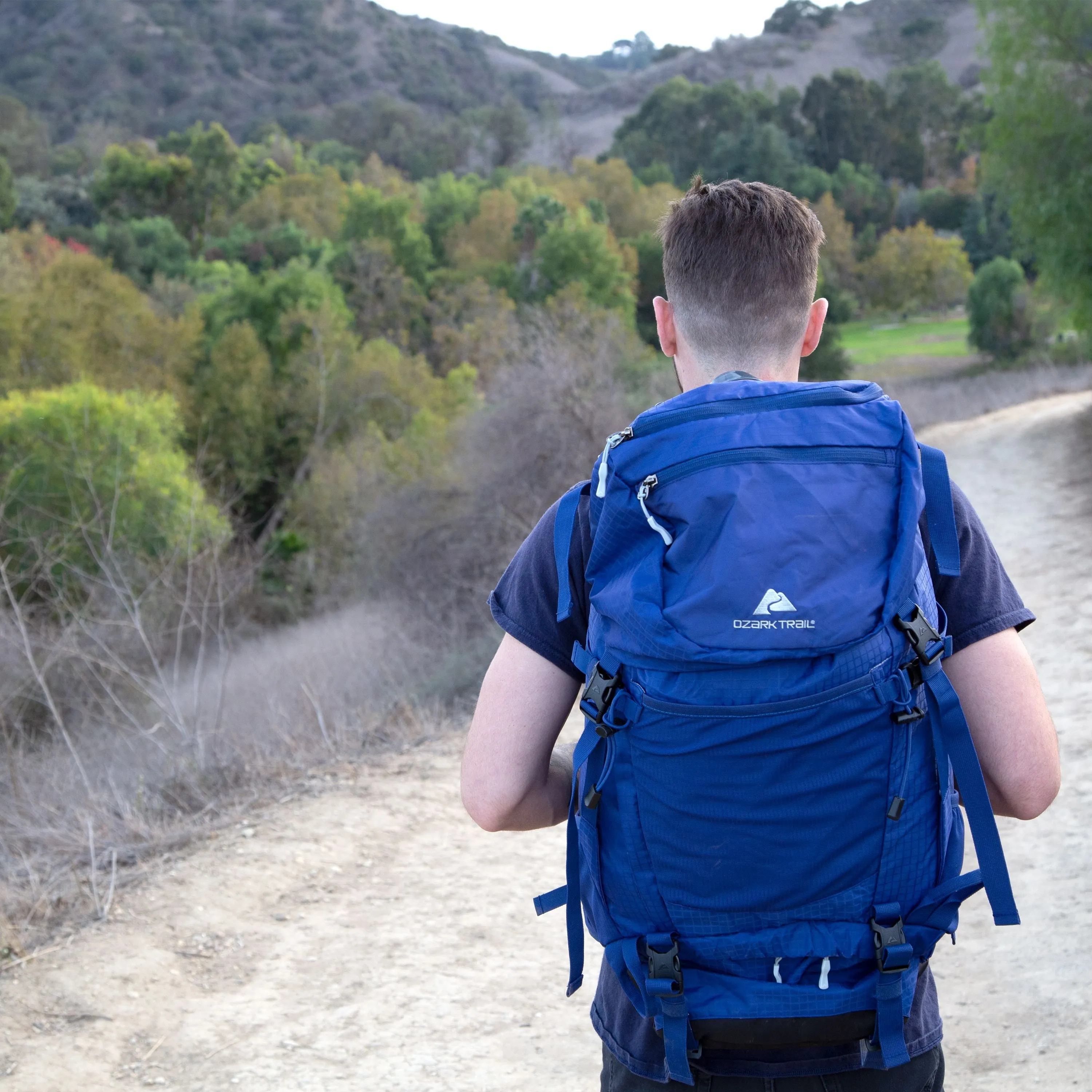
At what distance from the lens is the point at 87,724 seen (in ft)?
33.7

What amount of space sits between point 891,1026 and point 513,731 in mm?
558

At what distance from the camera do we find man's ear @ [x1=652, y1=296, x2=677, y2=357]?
4.98 feet

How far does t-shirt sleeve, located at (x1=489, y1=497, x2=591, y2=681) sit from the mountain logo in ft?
0.89

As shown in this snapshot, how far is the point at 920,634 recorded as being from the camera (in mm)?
1244

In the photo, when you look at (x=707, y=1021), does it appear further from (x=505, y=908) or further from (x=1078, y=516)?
(x=1078, y=516)

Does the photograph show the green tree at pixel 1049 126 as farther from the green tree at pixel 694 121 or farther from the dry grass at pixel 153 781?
the green tree at pixel 694 121

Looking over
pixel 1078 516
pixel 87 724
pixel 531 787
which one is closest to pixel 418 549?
pixel 87 724

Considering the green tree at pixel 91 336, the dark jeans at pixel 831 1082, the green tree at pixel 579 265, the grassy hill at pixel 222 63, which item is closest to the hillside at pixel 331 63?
the grassy hill at pixel 222 63

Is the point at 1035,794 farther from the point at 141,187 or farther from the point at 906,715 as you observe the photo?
the point at 141,187

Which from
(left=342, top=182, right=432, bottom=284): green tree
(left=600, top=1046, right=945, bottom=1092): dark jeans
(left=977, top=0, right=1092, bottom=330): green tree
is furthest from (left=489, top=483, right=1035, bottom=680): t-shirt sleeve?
(left=342, top=182, right=432, bottom=284): green tree

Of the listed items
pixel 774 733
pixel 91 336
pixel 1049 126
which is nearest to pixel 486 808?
pixel 774 733

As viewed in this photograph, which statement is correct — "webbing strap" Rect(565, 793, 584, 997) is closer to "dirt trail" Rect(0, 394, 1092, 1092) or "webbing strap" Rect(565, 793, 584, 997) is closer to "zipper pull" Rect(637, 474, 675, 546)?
"zipper pull" Rect(637, 474, 675, 546)

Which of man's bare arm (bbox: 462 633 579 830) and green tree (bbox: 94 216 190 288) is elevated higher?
green tree (bbox: 94 216 190 288)

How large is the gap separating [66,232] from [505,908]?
156 feet
